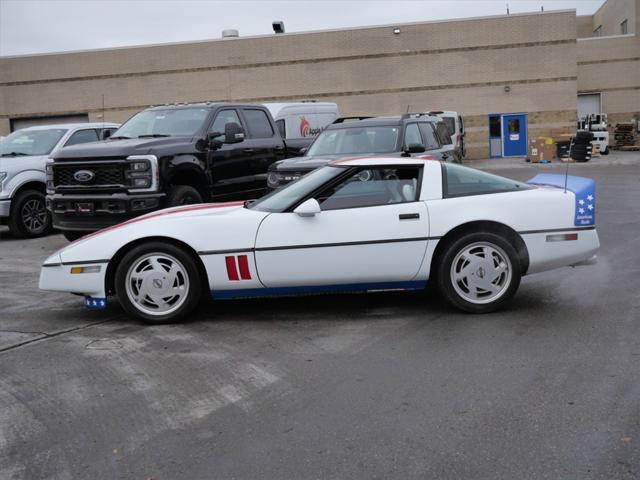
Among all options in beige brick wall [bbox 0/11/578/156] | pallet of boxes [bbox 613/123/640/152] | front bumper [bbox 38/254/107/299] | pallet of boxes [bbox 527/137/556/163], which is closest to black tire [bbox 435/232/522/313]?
front bumper [bbox 38/254/107/299]

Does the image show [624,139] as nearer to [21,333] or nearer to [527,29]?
[527,29]

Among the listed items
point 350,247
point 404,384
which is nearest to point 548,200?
point 350,247

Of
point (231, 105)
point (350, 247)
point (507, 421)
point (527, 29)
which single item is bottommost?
point (507, 421)

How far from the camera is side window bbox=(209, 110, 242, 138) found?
11055 mm

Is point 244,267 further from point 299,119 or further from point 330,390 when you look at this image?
point 299,119

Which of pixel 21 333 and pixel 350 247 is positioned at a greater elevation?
pixel 350 247

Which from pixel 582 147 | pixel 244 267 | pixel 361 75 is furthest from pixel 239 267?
pixel 361 75

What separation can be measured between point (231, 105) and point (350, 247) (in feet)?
20.0

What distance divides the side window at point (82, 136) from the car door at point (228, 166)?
3.50 meters

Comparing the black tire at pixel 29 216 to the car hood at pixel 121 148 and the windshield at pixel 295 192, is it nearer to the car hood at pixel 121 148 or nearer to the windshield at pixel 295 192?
the car hood at pixel 121 148

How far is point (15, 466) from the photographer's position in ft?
11.7

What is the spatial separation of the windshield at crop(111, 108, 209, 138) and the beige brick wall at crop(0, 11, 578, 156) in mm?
25302

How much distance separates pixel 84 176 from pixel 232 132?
85.4 inches

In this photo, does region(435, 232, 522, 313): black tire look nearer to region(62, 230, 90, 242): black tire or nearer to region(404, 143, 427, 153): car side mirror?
region(404, 143, 427, 153): car side mirror
